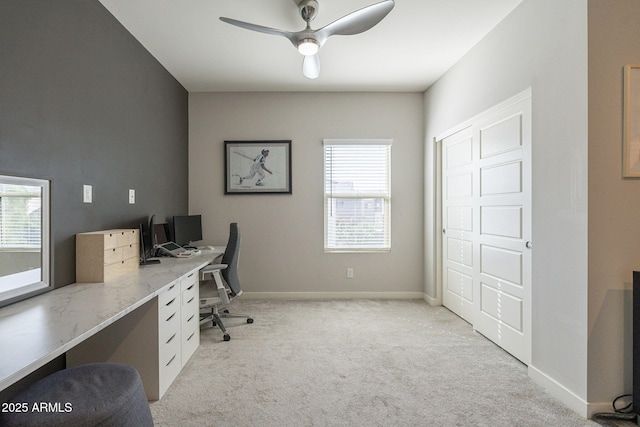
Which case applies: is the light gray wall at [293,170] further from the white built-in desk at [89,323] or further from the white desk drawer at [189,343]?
the white built-in desk at [89,323]

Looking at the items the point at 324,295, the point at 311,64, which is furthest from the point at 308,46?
the point at 324,295

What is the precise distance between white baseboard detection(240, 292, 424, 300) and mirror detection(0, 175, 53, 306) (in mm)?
2714

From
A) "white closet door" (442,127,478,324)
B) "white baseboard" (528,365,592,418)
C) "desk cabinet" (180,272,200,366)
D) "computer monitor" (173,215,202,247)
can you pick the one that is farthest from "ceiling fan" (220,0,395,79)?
"white baseboard" (528,365,592,418)

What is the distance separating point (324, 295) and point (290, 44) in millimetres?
3013

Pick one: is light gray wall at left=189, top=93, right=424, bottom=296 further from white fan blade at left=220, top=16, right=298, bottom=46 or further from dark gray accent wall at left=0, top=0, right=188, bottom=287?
white fan blade at left=220, top=16, right=298, bottom=46

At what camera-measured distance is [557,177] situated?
220 centimetres

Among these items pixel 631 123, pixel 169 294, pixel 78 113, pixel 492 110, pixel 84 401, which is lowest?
pixel 84 401

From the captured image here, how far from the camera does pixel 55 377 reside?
4.78 ft

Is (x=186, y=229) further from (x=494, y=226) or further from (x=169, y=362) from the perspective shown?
(x=494, y=226)

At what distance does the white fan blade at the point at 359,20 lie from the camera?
212 cm

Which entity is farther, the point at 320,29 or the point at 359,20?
the point at 320,29

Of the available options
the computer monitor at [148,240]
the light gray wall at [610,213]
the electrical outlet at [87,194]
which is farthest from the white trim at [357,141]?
the electrical outlet at [87,194]

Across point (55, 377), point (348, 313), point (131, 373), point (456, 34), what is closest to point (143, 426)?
point (131, 373)

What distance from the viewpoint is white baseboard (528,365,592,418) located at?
6.50 ft
